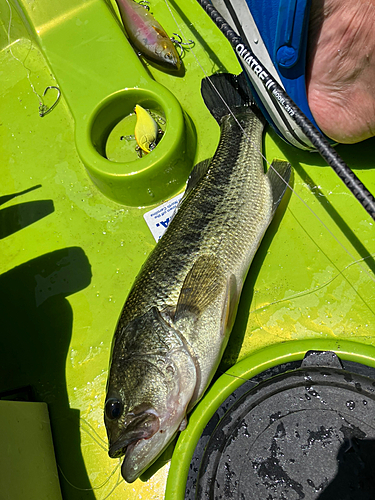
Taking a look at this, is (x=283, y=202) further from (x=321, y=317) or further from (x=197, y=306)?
(x=197, y=306)

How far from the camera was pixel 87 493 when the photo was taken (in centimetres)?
207

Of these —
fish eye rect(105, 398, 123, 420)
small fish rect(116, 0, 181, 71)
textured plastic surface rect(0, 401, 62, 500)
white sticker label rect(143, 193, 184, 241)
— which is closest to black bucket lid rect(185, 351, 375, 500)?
fish eye rect(105, 398, 123, 420)

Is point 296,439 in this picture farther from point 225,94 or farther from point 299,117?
point 225,94

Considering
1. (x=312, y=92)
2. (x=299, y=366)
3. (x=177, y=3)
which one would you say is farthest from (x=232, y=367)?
(x=177, y=3)

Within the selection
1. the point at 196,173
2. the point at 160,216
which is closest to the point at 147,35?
the point at 196,173

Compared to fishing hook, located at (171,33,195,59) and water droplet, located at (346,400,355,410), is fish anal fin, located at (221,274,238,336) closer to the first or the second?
water droplet, located at (346,400,355,410)

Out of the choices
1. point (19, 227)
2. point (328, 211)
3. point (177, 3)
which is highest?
point (177, 3)

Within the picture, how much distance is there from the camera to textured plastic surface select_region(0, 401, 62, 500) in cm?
168

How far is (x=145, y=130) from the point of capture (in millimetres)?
2545

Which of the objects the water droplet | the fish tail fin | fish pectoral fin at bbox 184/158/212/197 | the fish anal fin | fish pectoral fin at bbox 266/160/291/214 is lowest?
the water droplet

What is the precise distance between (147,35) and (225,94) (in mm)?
835

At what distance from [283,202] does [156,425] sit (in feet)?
4.79

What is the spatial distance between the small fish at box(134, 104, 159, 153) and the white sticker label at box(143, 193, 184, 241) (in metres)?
0.38

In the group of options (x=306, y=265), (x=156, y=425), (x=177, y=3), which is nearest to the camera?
(x=156, y=425)
